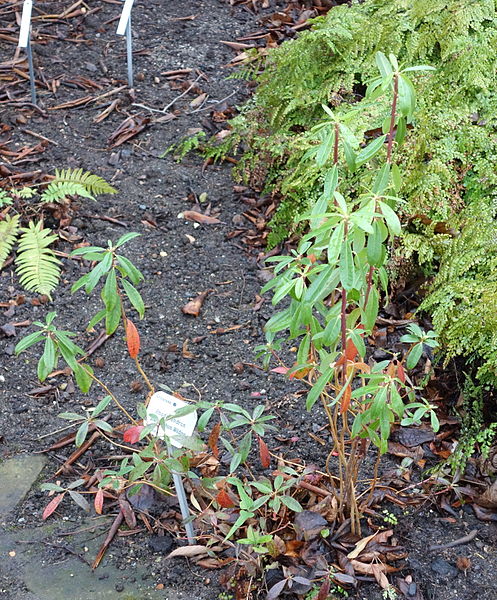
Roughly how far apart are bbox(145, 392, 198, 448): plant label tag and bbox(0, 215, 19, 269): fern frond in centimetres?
176

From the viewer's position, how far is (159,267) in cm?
391

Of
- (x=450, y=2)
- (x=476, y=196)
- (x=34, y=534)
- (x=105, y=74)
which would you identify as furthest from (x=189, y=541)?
(x=105, y=74)

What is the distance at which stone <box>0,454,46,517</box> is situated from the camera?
2836 mm

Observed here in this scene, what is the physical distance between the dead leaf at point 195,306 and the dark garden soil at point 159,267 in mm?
36

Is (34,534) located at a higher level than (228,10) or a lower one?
lower

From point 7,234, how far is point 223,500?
6.96 ft

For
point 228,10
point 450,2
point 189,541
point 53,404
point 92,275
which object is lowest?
point 53,404

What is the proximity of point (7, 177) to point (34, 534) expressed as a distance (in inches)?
93.7

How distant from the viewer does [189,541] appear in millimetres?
2592

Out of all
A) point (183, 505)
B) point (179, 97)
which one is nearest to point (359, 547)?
point (183, 505)

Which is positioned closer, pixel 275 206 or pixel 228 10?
pixel 275 206

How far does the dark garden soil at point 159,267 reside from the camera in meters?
2.64

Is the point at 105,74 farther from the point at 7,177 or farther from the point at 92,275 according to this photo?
the point at 92,275

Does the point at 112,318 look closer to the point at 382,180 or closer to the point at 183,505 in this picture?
the point at 183,505
